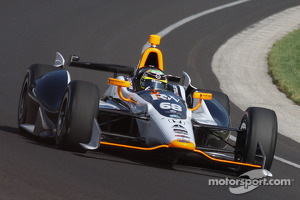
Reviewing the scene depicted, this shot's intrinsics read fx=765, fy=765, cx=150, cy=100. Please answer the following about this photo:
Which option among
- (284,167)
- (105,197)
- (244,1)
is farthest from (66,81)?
(244,1)

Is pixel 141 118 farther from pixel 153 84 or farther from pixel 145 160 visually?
pixel 153 84

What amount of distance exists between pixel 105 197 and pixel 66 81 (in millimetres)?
4151

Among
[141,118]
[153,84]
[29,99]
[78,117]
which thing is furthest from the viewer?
[29,99]

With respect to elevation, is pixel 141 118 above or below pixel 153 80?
below

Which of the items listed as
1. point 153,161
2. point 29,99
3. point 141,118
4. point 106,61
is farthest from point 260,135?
point 106,61

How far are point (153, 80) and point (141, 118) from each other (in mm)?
1408

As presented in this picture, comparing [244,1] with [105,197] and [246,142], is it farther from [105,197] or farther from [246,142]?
[105,197]

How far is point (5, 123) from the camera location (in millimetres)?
11719

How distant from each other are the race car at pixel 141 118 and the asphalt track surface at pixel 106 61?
0.24 m

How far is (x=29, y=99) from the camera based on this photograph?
36.6ft

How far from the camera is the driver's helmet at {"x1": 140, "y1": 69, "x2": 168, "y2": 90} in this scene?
10781mm

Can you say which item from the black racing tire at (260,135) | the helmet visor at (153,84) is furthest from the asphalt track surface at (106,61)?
the helmet visor at (153,84)

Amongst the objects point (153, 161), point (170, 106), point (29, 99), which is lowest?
point (153, 161)

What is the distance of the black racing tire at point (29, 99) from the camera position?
36.2ft
